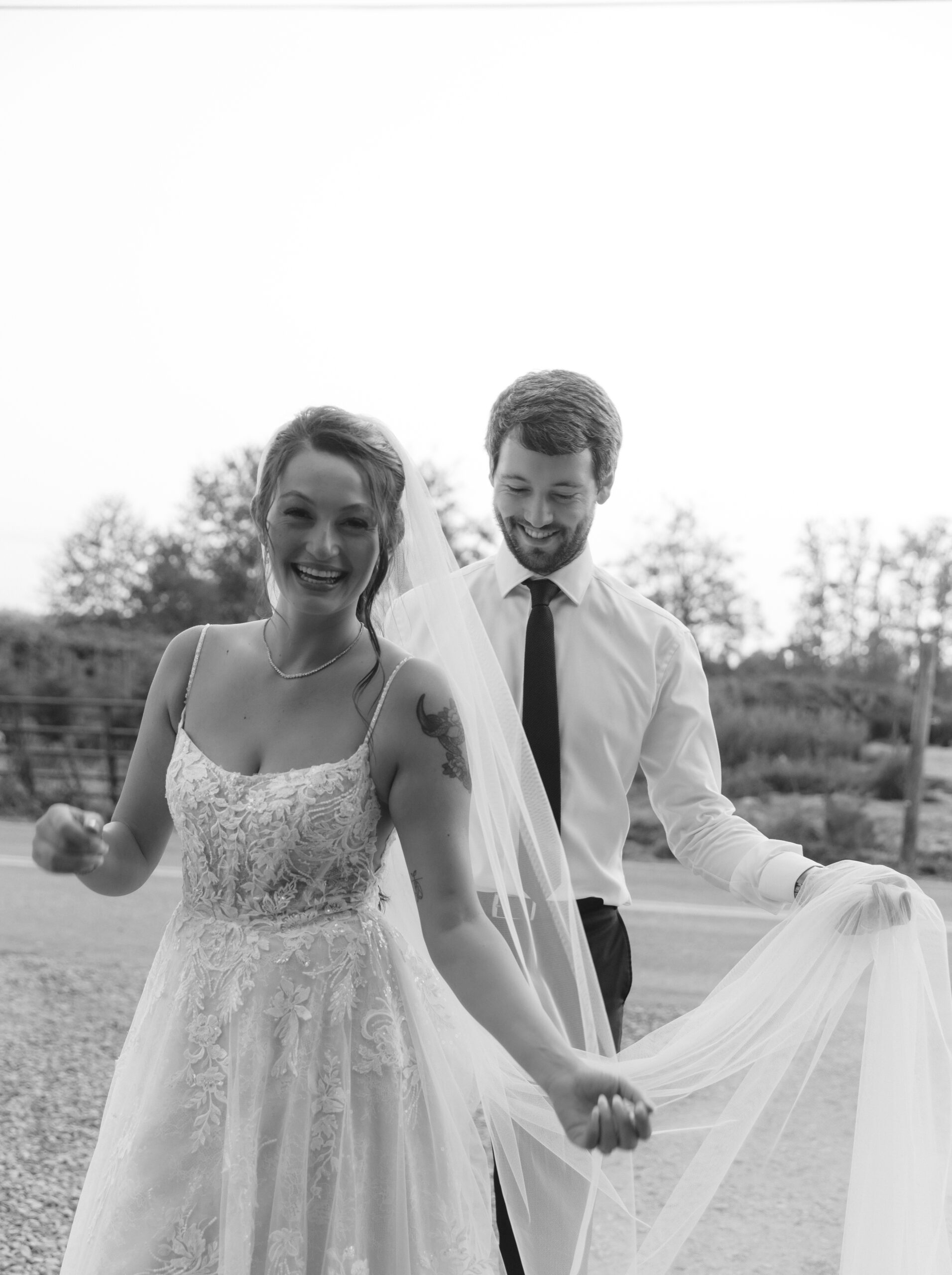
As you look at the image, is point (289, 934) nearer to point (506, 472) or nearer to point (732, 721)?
point (506, 472)

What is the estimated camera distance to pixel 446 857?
2.03 m

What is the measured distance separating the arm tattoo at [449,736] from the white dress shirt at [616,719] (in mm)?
875

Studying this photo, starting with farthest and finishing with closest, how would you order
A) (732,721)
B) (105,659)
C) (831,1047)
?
(105,659) < (732,721) < (831,1047)

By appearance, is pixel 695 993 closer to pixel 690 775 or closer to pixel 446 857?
pixel 690 775

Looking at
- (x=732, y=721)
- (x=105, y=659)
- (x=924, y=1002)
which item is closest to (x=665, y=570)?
(x=732, y=721)

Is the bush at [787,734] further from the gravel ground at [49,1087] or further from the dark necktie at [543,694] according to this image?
the dark necktie at [543,694]

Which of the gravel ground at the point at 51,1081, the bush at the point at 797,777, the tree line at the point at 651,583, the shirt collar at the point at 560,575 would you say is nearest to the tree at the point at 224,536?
the tree line at the point at 651,583

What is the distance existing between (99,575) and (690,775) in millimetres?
18713

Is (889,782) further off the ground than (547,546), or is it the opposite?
(547,546)

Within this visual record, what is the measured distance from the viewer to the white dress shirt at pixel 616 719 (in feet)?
9.62

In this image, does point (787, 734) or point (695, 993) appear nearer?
point (695, 993)

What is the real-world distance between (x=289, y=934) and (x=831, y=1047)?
4595 mm

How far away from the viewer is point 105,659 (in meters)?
18.3

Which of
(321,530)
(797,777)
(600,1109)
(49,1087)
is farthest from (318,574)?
(797,777)
